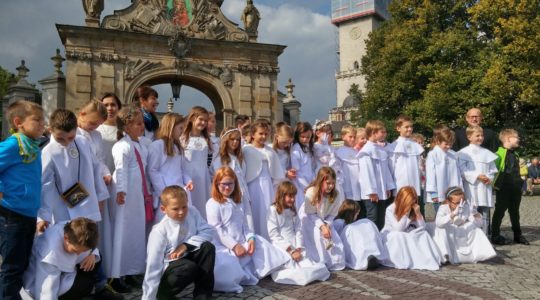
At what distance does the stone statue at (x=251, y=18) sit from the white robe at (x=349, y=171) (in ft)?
46.1

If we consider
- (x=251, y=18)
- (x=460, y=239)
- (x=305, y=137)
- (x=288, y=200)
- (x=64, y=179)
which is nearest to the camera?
(x=64, y=179)

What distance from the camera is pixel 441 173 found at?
761 centimetres

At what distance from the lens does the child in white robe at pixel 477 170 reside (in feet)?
25.3

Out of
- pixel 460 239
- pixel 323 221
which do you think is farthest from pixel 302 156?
pixel 460 239

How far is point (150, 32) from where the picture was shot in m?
19.8

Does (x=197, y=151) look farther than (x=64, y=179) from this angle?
Yes

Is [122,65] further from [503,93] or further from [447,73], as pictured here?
[503,93]

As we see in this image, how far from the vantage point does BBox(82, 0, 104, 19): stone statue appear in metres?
19.0

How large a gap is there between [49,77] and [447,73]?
17.2 meters

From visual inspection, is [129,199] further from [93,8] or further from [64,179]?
[93,8]

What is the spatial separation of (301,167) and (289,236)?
5.76 ft

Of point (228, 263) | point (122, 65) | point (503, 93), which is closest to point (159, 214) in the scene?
point (228, 263)

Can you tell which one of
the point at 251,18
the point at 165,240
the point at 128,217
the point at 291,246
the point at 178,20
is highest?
the point at 251,18

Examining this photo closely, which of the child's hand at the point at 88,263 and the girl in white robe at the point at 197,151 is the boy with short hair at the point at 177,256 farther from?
the girl in white robe at the point at 197,151
